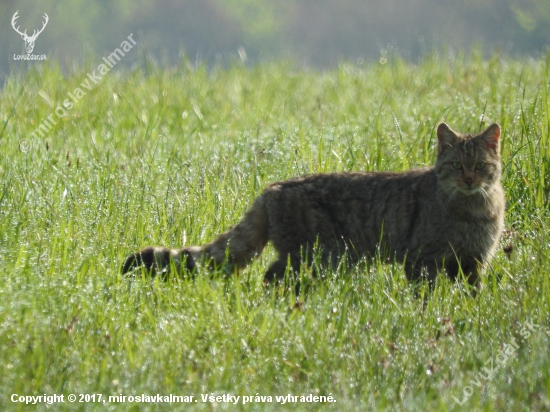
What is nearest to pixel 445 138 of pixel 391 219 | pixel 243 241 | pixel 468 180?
pixel 468 180

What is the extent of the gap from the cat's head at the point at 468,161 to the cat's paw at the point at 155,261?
5.75 ft

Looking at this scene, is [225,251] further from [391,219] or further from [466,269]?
[466,269]

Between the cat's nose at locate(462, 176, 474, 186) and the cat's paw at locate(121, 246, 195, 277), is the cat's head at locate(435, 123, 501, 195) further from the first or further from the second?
the cat's paw at locate(121, 246, 195, 277)

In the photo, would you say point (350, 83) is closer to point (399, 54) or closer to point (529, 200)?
point (399, 54)

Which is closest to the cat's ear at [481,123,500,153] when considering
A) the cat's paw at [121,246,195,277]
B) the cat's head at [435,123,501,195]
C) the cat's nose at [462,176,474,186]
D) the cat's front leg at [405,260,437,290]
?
the cat's head at [435,123,501,195]

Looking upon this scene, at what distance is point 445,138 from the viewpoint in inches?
190

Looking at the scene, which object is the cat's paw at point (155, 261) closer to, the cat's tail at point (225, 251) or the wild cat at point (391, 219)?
the cat's tail at point (225, 251)

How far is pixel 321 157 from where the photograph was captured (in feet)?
18.9

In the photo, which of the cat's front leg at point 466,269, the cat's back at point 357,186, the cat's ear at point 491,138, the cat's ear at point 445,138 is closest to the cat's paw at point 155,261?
the cat's back at point 357,186

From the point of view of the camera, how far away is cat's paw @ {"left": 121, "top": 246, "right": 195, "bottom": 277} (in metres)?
4.14

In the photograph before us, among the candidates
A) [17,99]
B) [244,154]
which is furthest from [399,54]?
[17,99]

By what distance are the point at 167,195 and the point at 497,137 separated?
232cm

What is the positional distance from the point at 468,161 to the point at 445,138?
10.1 inches

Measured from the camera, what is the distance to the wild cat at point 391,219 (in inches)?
179
